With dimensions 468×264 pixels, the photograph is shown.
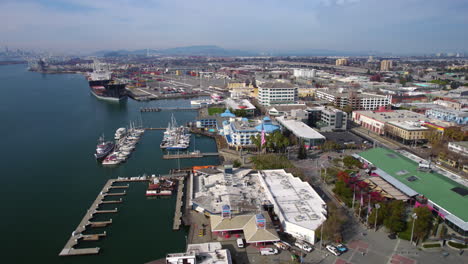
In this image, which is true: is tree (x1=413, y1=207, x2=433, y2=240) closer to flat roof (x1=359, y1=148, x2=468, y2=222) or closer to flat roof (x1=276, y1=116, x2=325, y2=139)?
flat roof (x1=359, y1=148, x2=468, y2=222)

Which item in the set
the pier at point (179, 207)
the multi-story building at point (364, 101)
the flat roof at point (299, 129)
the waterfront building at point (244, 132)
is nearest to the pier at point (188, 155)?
the waterfront building at point (244, 132)

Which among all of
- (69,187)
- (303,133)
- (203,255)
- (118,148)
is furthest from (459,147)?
(69,187)

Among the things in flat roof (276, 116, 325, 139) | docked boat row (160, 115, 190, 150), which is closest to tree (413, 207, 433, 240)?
flat roof (276, 116, 325, 139)

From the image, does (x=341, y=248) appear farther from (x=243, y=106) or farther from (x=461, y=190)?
(x=243, y=106)

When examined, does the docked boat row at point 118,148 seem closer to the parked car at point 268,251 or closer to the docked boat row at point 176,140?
the docked boat row at point 176,140

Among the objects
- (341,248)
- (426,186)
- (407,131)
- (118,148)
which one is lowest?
(341,248)

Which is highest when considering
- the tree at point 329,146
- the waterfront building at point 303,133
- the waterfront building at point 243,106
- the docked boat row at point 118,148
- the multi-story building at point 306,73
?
the multi-story building at point 306,73

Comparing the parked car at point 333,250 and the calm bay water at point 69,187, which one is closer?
the parked car at point 333,250

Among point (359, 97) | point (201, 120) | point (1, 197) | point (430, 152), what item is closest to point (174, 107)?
point (201, 120)
